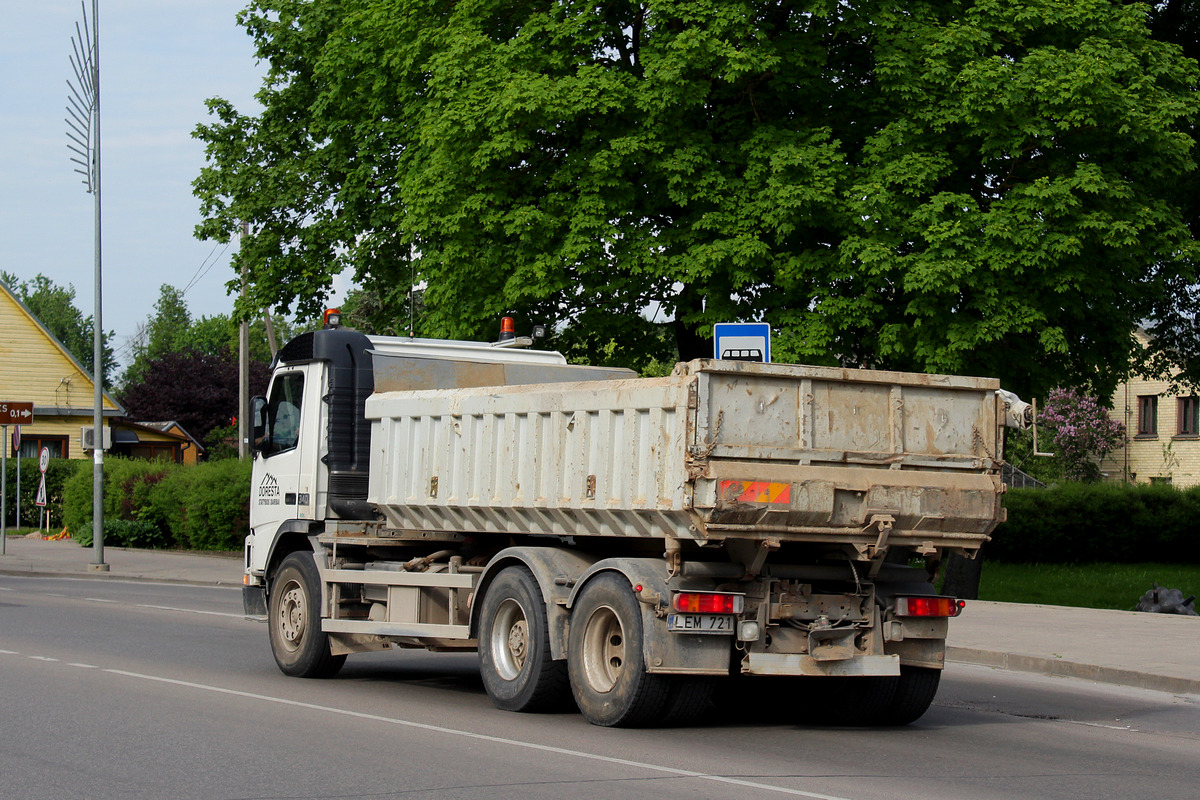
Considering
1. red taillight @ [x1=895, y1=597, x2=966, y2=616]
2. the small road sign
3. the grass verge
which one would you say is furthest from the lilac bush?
red taillight @ [x1=895, y1=597, x2=966, y2=616]

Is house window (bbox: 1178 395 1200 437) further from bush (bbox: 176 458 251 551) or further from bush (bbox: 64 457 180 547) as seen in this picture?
bush (bbox: 64 457 180 547)

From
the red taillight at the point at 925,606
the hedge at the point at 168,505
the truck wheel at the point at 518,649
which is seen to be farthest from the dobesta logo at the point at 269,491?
the hedge at the point at 168,505

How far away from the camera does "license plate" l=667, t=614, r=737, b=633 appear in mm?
9125

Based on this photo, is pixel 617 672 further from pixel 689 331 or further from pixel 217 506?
pixel 217 506

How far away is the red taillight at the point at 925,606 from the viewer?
387 inches

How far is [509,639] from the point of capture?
1062 centimetres

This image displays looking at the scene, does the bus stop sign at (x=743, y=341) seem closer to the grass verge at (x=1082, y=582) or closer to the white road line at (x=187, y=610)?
the white road line at (x=187, y=610)

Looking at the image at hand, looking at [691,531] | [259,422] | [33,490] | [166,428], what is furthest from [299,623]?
[166,428]

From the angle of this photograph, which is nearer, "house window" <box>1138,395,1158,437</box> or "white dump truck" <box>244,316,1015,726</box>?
"white dump truck" <box>244,316,1015,726</box>

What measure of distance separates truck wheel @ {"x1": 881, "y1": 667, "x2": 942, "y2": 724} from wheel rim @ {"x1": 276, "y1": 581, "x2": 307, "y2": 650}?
519 cm

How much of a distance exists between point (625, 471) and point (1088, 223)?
1164 centimetres

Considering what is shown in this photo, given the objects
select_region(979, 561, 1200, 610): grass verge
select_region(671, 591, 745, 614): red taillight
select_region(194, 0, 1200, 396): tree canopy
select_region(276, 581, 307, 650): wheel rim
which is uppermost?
select_region(194, 0, 1200, 396): tree canopy

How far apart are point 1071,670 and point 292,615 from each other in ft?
24.9

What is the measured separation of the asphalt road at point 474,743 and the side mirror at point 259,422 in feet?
6.75
